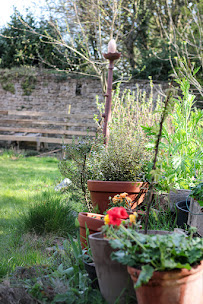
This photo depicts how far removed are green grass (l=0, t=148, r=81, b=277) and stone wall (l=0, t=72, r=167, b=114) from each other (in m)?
4.24

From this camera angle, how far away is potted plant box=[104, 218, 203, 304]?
3.40 feet

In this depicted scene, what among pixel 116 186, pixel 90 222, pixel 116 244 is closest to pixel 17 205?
pixel 116 186

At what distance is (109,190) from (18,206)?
169 centimetres

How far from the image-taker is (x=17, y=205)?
143 inches

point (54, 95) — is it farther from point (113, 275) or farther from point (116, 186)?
point (113, 275)

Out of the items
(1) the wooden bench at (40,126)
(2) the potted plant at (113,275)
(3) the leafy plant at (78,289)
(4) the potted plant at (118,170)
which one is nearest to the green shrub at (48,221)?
(4) the potted plant at (118,170)

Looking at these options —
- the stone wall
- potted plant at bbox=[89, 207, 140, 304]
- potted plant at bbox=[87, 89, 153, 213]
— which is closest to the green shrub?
potted plant at bbox=[87, 89, 153, 213]

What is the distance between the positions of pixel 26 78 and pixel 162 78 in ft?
17.0

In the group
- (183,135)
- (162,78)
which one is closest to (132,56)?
(162,78)

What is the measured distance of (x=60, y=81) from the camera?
1175 cm

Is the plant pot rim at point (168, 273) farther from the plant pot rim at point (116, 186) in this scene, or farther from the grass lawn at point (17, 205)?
the plant pot rim at point (116, 186)

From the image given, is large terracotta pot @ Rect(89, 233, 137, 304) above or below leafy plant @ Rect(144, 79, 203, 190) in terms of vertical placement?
below

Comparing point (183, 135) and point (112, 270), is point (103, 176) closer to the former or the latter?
point (183, 135)

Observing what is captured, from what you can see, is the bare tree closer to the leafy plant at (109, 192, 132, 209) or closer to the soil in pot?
the leafy plant at (109, 192, 132, 209)
